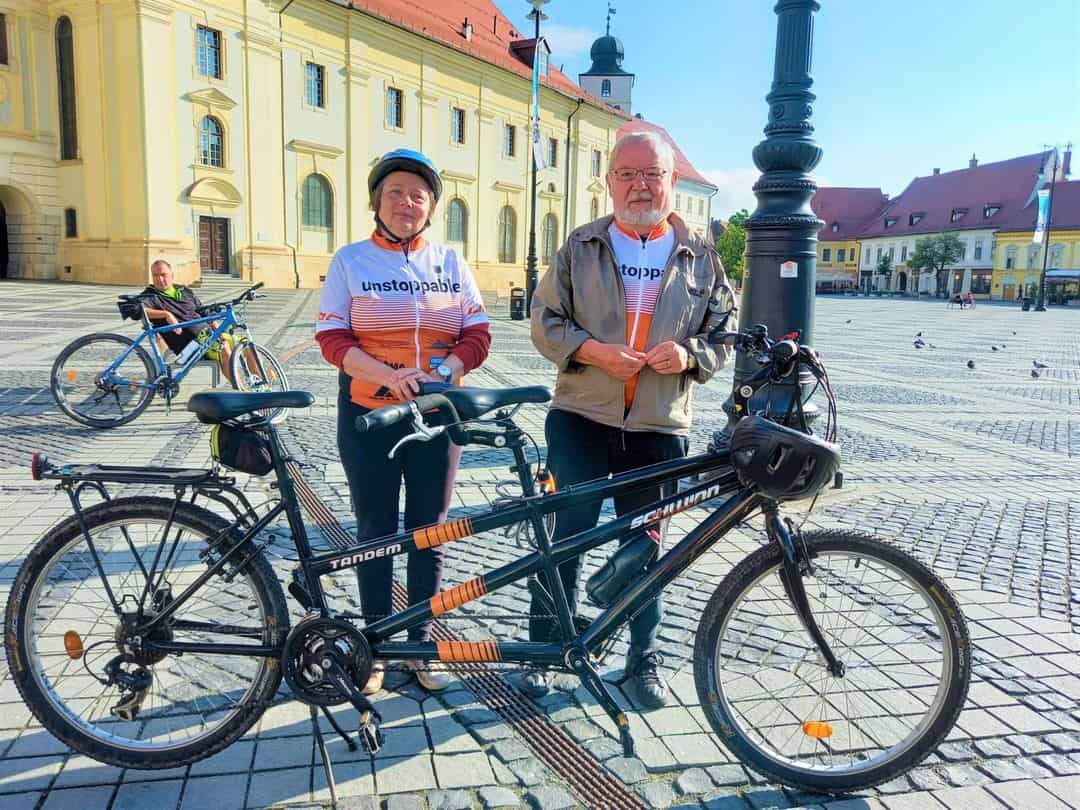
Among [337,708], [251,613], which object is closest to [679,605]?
[337,708]

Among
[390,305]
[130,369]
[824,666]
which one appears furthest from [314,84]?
[824,666]

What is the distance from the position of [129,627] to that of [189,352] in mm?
5875

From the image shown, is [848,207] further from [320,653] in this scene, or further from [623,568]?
[320,653]

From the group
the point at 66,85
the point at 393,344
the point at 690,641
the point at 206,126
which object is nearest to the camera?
the point at 393,344

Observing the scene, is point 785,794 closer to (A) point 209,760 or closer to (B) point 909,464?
(A) point 209,760

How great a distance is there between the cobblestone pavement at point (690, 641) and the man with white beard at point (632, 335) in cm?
33

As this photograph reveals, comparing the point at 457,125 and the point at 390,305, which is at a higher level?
the point at 457,125

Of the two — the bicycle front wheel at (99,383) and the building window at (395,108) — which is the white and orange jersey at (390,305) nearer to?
Result: the bicycle front wheel at (99,383)

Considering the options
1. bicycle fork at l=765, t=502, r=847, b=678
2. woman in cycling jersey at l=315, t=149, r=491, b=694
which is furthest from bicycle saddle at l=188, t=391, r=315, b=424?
bicycle fork at l=765, t=502, r=847, b=678

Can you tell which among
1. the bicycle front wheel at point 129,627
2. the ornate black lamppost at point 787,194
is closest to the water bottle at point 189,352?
the ornate black lamppost at point 787,194

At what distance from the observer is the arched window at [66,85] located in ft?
92.3

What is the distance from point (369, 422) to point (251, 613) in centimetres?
87

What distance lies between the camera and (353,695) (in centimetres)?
240

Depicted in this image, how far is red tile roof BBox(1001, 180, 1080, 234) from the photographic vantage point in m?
69.2
